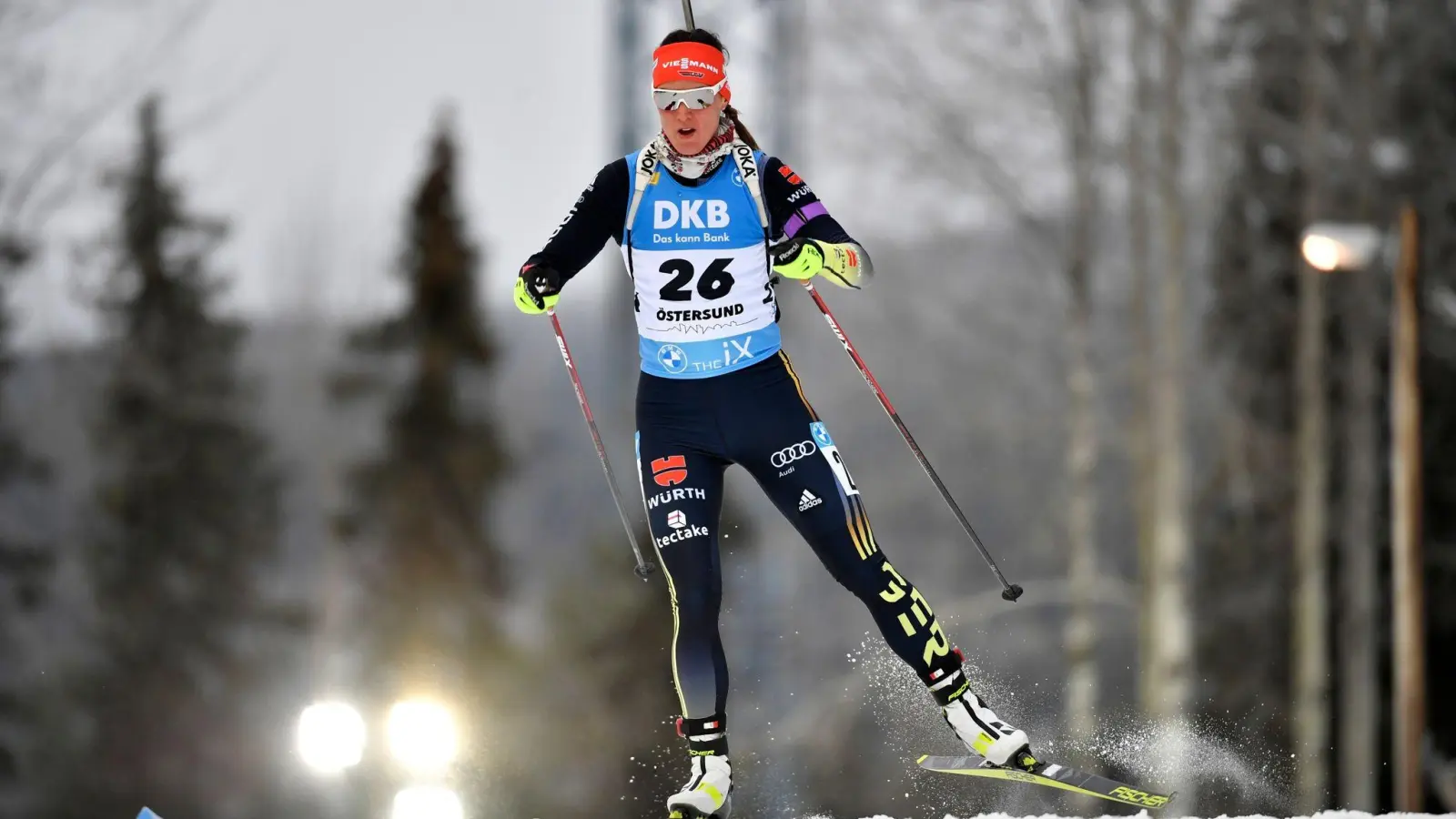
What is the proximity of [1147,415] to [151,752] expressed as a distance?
58.0ft

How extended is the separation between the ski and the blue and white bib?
71.6 inches

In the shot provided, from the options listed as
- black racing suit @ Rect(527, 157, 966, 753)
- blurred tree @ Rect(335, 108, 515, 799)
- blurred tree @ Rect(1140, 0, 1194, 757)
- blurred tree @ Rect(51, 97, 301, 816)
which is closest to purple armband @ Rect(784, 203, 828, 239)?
black racing suit @ Rect(527, 157, 966, 753)

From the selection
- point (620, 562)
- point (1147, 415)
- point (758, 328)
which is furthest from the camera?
point (620, 562)

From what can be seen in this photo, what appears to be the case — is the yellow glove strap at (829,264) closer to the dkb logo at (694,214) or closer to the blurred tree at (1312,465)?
the dkb logo at (694,214)

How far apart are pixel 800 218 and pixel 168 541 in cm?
2441

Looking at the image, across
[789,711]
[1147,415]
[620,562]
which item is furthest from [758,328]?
[789,711]

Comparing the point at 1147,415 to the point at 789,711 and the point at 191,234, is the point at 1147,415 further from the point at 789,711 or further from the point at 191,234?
the point at 191,234

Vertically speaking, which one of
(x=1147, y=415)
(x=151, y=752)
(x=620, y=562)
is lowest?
(x=151, y=752)

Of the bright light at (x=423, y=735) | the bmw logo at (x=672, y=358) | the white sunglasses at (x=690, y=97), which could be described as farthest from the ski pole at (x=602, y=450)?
the bright light at (x=423, y=735)

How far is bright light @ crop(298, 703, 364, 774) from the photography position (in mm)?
6988

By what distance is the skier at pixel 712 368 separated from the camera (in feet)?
17.9

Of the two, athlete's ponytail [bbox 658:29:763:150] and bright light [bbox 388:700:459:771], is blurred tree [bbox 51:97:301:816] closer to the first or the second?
bright light [bbox 388:700:459:771]

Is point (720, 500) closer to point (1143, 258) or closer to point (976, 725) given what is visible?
point (976, 725)

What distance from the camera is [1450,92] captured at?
23703 mm
